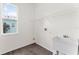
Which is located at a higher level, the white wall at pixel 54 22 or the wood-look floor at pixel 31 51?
the white wall at pixel 54 22

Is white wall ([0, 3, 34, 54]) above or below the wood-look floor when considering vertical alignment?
above

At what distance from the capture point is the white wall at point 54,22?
0.91 m

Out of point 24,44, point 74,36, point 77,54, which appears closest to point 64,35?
point 74,36

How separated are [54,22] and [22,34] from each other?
0.46 m

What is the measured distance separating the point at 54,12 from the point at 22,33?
20.2 inches

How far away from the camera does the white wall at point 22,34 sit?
97 cm

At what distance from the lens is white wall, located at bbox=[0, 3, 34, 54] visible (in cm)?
97

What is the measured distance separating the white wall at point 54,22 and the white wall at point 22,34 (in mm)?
96

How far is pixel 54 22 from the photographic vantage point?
0.99 metres

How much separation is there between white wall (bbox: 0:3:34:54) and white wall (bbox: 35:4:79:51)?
96mm

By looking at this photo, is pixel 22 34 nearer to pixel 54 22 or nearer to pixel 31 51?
pixel 31 51

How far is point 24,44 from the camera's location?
1.04 meters

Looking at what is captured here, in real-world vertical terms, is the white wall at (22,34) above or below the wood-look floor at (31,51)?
above
